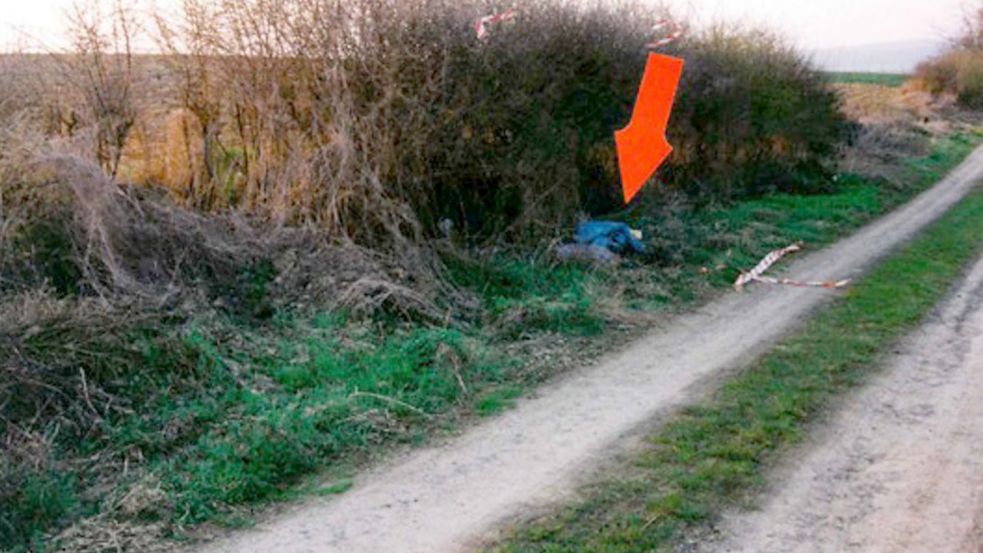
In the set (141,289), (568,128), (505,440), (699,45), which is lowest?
(505,440)

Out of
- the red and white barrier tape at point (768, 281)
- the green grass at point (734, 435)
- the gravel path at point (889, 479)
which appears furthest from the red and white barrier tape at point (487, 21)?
the gravel path at point (889, 479)

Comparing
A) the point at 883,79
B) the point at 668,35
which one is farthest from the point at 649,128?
the point at 883,79

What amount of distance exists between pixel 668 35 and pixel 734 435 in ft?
32.7

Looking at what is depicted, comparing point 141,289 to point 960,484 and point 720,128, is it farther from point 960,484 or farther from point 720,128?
point 720,128

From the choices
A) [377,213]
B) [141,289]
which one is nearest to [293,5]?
[377,213]

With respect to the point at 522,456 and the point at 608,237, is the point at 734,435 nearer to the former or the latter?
the point at 522,456

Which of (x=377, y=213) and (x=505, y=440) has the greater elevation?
(x=377, y=213)

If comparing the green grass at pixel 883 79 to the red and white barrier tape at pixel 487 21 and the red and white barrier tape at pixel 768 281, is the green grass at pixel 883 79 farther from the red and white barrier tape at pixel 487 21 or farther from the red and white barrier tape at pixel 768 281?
the red and white barrier tape at pixel 487 21

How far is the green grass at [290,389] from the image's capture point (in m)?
5.73

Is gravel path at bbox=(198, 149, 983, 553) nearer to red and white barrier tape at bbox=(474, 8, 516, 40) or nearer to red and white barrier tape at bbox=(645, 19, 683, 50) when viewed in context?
red and white barrier tape at bbox=(474, 8, 516, 40)

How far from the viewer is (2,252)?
308 inches

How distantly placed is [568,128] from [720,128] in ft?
19.5

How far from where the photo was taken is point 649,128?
14898 mm

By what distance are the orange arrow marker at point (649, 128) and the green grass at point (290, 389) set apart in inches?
131
